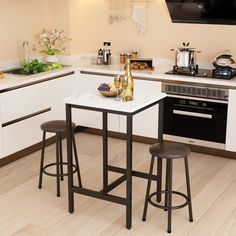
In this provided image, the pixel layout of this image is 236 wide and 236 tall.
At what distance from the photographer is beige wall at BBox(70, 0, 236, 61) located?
5.20 m

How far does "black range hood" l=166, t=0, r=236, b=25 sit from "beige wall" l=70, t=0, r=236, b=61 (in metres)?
0.20

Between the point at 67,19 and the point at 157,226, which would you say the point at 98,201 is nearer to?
the point at 157,226

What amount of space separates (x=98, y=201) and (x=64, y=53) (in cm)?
242

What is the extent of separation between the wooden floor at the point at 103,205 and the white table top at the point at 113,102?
0.89 meters

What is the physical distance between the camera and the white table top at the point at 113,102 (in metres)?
3.37

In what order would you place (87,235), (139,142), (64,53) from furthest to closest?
(64,53) < (139,142) < (87,235)

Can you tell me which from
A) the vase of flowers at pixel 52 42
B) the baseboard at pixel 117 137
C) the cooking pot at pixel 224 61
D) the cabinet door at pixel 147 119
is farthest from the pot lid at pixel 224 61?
the vase of flowers at pixel 52 42

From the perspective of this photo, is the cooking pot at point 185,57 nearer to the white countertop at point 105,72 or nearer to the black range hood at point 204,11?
the white countertop at point 105,72

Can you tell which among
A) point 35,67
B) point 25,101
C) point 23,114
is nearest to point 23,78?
point 25,101

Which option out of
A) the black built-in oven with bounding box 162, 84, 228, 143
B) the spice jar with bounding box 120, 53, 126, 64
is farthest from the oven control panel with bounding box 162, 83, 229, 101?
the spice jar with bounding box 120, 53, 126, 64

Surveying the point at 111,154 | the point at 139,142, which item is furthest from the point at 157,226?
the point at 139,142

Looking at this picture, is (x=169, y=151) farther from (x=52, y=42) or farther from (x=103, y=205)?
(x=52, y=42)

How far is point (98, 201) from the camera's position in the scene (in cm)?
398

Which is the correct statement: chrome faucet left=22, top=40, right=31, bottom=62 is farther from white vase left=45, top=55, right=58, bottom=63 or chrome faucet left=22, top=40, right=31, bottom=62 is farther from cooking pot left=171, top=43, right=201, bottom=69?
cooking pot left=171, top=43, right=201, bottom=69
